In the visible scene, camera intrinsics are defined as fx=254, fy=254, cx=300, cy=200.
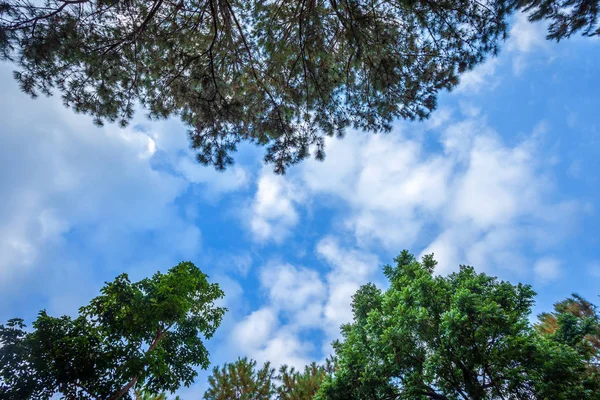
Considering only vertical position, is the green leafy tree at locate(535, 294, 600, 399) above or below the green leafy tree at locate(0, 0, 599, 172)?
below

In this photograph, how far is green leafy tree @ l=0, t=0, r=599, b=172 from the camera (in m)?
4.91

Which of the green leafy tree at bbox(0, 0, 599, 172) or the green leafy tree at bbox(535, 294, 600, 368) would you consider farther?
the green leafy tree at bbox(535, 294, 600, 368)

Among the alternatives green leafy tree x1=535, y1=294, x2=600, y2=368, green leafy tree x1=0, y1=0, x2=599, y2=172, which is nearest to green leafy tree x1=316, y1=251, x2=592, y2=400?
green leafy tree x1=535, y1=294, x2=600, y2=368

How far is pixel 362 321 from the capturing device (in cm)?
1016

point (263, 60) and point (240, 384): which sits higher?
point (263, 60)

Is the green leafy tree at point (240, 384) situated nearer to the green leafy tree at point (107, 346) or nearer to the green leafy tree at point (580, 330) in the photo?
the green leafy tree at point (107, 346)

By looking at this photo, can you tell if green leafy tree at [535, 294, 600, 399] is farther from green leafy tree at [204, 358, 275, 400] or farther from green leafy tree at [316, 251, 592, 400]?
green leafy tree at [204, 358, 275, 400]

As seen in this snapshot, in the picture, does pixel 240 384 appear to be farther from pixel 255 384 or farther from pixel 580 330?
pixel 580 330

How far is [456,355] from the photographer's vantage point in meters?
6.34

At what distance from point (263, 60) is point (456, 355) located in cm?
901

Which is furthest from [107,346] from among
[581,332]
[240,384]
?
[581,332]

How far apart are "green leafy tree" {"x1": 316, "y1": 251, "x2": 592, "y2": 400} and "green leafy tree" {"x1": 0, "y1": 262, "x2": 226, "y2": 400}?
5.38 meters

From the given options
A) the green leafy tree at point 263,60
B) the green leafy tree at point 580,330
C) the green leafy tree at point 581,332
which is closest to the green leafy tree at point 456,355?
the green leafy tree at point 581,332

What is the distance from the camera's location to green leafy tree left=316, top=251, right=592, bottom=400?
566 centimetres
